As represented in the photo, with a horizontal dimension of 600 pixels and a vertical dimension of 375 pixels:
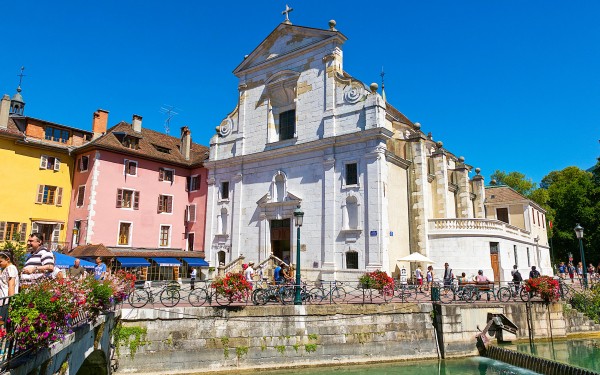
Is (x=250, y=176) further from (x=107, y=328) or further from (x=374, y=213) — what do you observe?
(x=107, y=328)

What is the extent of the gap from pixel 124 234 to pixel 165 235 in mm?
3458

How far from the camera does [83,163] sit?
101ft

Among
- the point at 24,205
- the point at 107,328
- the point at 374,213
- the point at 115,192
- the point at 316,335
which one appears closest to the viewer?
the point at 107,328

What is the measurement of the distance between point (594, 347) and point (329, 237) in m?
14.1

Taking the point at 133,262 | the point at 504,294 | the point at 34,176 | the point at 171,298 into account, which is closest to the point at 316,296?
the point at 171,298

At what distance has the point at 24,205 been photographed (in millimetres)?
28156

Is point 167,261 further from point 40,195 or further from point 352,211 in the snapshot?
point 352,211

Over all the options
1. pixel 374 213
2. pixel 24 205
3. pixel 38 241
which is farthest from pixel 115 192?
pixel 38 241

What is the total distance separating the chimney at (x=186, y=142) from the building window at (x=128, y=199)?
6519mm

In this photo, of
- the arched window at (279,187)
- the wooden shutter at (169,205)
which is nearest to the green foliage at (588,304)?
the arched window at (279,187)

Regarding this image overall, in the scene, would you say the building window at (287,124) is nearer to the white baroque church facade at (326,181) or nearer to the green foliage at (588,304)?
the white baroque church facade at (326,181)

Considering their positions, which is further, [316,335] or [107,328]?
[316,335]

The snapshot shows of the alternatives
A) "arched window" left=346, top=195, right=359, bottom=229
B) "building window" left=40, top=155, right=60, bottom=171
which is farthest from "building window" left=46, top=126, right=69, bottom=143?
"arched window" left=346, top=195, right=359, bottom=229

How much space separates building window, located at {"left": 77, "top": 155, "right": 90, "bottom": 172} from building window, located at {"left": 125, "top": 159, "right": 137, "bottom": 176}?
2657 millimetres
